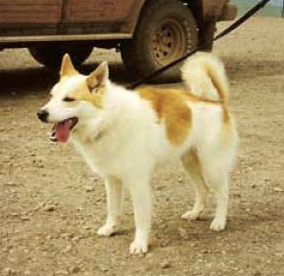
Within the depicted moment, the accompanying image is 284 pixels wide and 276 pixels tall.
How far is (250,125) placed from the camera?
24.0 feet

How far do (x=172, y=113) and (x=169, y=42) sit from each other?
5563mm

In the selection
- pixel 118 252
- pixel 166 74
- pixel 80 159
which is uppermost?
pixel 118 252

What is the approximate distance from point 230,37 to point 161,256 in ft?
41.8

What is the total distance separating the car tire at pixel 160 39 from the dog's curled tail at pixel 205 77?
15.3 feet

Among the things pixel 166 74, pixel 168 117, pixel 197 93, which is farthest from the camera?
pixel 166 74

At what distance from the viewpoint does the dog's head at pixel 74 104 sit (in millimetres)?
3951

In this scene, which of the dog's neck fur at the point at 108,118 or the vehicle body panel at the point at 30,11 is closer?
the dog's neck fur at the point at 108,118

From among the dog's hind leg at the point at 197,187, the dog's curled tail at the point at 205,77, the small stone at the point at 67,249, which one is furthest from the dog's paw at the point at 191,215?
the small stone at the point at 67,249

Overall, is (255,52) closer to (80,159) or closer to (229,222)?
(80,159)

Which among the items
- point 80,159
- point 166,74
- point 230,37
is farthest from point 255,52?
point 80,159

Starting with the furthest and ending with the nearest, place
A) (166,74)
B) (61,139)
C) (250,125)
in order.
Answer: (166,74), (250,125), (61,139)

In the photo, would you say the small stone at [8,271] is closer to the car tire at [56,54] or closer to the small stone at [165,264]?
the small stone at [165,264]

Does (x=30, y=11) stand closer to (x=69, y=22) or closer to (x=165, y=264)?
(x=69, y=22)

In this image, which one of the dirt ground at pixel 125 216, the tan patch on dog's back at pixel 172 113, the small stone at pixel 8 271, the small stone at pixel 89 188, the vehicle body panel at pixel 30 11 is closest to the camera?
the small stone at pixel 8 271
